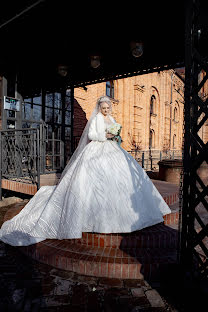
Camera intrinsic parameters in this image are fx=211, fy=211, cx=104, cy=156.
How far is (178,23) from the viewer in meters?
3.85

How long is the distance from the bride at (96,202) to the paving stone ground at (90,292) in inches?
17.3

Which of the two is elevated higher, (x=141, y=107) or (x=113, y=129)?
(x=141, y=107)

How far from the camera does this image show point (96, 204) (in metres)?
2.50

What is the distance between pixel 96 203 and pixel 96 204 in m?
0.01

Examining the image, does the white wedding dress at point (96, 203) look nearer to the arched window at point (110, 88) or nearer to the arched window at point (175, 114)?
the arched window at point (110, 88)

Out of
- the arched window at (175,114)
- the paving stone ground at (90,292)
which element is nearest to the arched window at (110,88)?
the paving stone ground at (90,292)

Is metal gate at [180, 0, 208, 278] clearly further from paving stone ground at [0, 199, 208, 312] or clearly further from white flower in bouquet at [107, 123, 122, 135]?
white flower in bouquet at [107, 123, 122, 135]

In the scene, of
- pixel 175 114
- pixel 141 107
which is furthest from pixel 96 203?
pixel 175 114

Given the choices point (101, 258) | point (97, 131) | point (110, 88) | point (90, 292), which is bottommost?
point (90, 292)

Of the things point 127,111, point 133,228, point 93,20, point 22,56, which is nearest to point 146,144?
point 127,111

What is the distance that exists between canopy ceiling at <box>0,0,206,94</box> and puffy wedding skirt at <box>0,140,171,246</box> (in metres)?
2.13

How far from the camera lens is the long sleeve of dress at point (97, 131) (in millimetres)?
3023

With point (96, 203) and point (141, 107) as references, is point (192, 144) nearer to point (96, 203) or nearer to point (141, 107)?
point (96, 203)

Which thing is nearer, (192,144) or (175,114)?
(192,144)
